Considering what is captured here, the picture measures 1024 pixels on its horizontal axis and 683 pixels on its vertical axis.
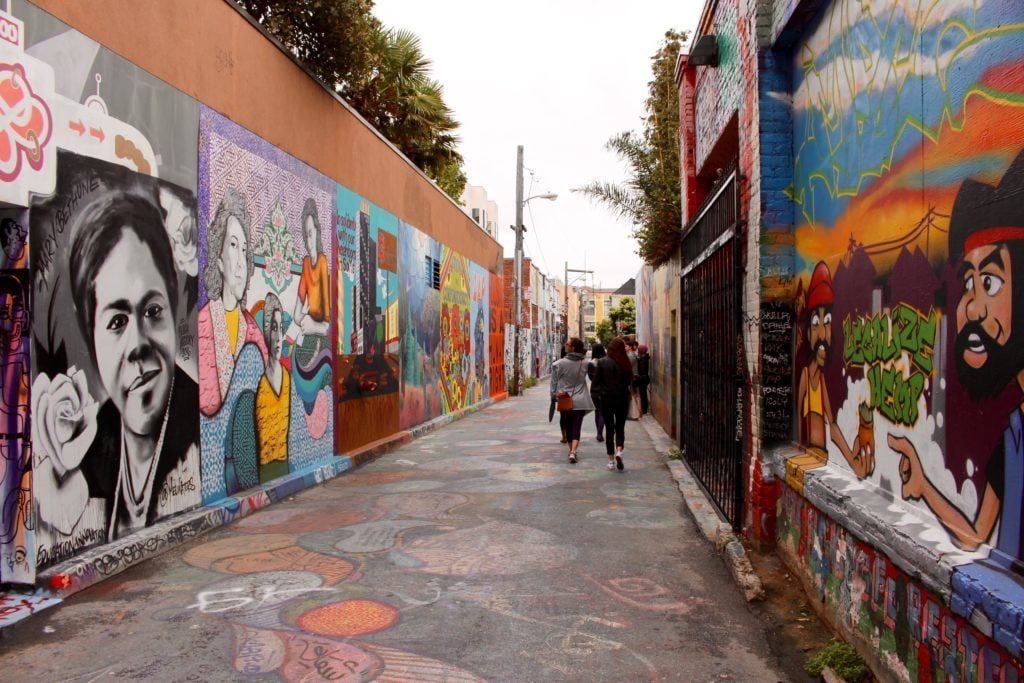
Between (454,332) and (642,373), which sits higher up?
(454,332)

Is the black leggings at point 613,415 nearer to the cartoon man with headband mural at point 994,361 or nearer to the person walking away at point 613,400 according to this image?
the person walking away at point 613,400

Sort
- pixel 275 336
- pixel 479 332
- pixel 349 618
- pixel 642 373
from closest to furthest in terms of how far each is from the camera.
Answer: pixel 349 618 < pixel 275 336 < pixel 642 373 < pixel 479 332

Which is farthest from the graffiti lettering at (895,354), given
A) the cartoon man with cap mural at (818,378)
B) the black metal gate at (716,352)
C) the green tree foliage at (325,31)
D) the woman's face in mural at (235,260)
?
the green tree foliage at (325,31)

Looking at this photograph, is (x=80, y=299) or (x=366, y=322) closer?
(x=80, y=299)

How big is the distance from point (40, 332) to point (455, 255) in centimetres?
1425

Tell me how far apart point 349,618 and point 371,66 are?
10.2 meters

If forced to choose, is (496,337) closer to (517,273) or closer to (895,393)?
(517,273)

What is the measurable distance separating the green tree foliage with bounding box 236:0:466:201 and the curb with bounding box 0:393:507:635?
5802 mm

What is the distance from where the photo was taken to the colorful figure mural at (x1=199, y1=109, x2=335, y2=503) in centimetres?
720

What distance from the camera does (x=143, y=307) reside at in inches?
241

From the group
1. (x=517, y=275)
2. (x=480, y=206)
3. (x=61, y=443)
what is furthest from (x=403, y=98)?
(x=480, y=206)

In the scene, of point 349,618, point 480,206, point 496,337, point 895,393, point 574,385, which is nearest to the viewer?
point 895,393

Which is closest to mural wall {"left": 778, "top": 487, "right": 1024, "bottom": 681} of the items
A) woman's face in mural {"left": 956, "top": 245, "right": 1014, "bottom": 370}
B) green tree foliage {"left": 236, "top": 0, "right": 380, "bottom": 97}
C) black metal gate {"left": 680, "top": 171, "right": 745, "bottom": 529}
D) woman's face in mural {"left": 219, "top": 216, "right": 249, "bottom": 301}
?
woman's face in mural {"left": 956, "top": 245, "right": 1014, "bottom": 370}

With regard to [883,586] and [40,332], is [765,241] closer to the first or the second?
[883,586]
